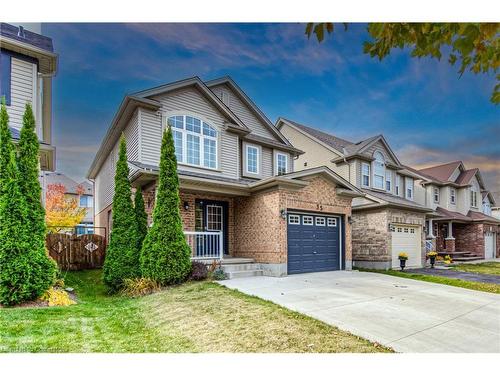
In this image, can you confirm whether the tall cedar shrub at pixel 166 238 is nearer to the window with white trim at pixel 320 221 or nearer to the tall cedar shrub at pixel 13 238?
the tall cedar shrub at pixel 13 238

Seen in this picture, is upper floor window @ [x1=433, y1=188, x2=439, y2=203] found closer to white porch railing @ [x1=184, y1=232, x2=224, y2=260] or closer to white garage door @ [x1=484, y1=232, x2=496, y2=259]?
white garage door @ [x1=484, y1=232, x2=496, y2=259]

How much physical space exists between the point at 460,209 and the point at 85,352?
19747mm

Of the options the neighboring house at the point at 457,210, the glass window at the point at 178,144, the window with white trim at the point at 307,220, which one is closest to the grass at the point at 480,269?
the neighboring house at the point at 457,210

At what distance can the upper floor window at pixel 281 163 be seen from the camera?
11388 millimetres

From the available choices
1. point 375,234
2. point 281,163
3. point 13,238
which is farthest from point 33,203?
point 375,234

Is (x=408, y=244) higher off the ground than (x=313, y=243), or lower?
lower

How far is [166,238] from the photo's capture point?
655 centimetres

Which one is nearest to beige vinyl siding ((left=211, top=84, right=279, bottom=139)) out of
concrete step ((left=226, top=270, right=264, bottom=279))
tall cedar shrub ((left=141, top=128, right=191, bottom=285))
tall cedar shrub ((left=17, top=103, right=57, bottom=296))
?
tall cedar shrub ((left=141, top=128, right=191, bottom=285))

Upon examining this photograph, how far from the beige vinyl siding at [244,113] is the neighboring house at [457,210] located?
31.8 ft

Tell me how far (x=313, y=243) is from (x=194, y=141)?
4.39m

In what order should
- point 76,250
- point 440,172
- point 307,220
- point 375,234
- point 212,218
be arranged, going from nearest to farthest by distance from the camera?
point 307,220 → point 212,218 → point 76,250 → point 375,234 → point 440,172

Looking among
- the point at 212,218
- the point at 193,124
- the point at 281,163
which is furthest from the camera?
the point at 281,163

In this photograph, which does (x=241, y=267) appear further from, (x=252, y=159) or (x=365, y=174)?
(x=365, y=174)
